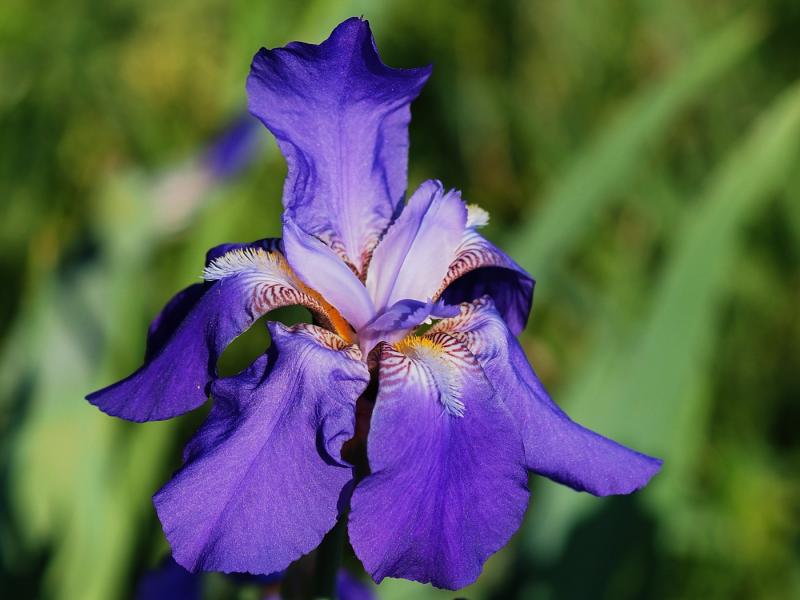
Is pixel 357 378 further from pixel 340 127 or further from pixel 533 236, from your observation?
pixel 533 236

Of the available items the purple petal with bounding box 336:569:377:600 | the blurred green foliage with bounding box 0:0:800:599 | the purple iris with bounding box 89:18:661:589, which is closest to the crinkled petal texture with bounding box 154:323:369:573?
the purple iris with bounding box 89:18:661:589

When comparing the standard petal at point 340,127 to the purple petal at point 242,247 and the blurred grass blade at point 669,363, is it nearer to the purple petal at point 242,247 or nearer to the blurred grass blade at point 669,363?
the purple petal at point 242,247

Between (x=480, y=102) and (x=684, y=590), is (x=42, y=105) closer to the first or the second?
(x=480, y=102)

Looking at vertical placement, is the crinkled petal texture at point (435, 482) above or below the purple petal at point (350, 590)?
above

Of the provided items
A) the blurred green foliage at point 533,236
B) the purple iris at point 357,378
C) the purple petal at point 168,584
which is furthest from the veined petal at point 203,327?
the blurred green foliage at point 533,236

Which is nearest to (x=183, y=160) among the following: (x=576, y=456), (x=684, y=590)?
(x=684, y=590)

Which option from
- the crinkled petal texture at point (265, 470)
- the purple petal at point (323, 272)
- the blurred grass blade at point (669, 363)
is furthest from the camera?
the blurred grass blade at point (669, 363)

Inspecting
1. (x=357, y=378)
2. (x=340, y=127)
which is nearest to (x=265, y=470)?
(x=357, y=378)
